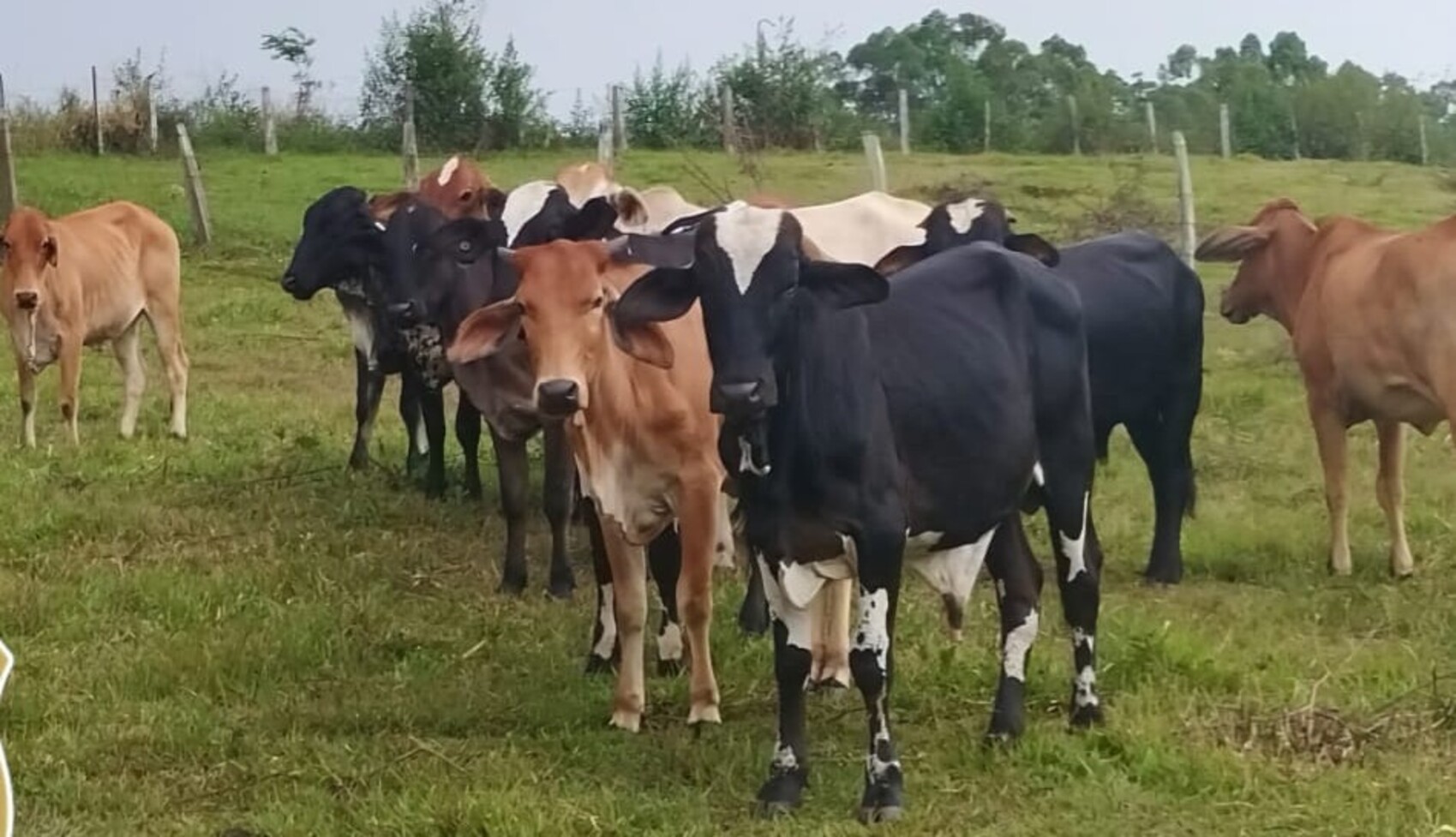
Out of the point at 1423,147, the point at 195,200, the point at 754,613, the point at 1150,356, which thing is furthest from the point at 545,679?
the point at 1423,147

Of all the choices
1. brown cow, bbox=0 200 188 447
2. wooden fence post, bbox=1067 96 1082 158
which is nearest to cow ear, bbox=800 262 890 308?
brown cow, bbox=0 200 188 447

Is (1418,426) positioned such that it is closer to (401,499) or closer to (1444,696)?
(1444,696)

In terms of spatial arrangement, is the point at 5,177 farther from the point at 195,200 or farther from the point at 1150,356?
the point at 1150,356

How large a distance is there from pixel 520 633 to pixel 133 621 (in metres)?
1.55

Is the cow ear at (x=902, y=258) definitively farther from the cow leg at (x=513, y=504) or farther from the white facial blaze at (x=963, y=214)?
the cow leg at (x=513, y=504)

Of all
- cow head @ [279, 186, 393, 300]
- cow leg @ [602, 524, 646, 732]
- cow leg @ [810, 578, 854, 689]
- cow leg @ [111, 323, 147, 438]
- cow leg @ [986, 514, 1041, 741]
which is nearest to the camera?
cow leg @ [986, 514, 1041, 741]

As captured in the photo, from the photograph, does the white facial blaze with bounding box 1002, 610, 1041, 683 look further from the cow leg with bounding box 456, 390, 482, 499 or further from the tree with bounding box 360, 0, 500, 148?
the tree with bounding box 360, 0, 500, 148

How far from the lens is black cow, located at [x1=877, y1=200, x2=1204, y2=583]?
8742mm

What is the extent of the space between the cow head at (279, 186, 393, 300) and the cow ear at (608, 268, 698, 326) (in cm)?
586

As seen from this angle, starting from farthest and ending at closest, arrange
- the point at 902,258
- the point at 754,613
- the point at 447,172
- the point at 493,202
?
the point at 447,172 → the point at 493,202 → the point at 754,613 → the point at 902,258

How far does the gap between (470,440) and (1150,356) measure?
370 centimetres

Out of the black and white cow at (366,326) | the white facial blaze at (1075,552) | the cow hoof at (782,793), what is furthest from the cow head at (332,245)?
the cow hoof at (782,793)

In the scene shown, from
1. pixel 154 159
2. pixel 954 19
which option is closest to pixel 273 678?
pixel 154 159

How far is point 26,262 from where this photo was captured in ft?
39.5
